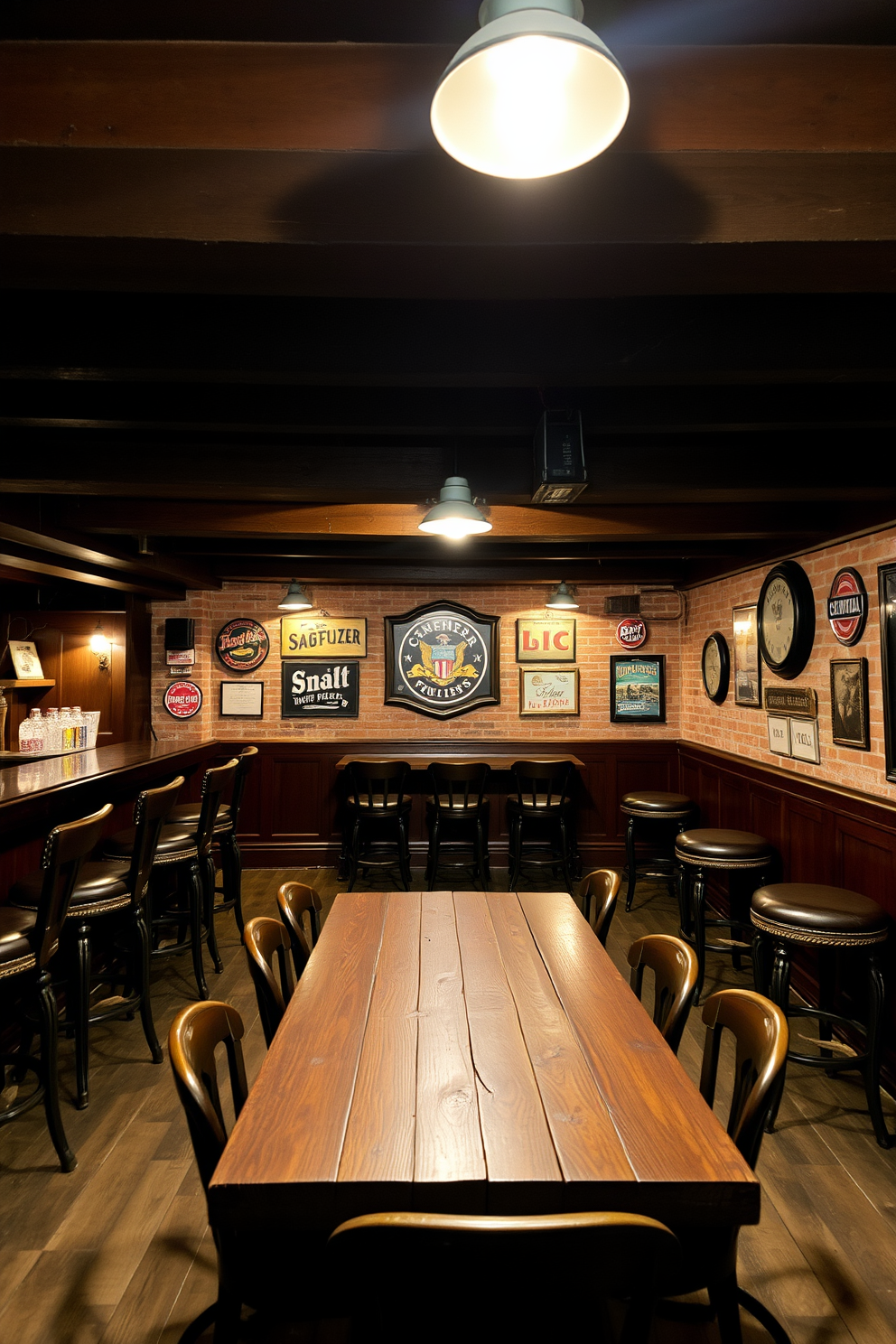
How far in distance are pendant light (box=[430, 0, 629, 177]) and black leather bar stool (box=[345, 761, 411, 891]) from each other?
4422 mm

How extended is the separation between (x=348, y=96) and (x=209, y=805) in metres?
3.16

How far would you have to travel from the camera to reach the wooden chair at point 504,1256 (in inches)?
37.9

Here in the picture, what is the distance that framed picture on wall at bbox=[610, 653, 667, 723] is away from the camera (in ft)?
20.6

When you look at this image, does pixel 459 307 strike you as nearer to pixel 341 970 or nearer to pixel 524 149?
pixel 524 149

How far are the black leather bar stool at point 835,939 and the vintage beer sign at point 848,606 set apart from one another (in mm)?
1246

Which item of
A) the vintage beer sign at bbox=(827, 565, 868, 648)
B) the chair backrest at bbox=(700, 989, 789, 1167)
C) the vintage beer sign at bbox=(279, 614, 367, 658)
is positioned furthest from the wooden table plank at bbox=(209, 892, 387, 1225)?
the vintage beer sign at bbox=(279, 614, 367, 658)

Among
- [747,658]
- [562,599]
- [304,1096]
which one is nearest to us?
[304,1096]

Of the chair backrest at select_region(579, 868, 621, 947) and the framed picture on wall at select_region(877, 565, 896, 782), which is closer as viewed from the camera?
the chair backrest at select_region(579, 868, 621, 947)

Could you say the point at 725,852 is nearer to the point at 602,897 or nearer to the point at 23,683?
the point at 602,897

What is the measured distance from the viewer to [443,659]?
6.30 m

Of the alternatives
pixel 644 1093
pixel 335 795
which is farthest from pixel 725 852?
pixel 335 795

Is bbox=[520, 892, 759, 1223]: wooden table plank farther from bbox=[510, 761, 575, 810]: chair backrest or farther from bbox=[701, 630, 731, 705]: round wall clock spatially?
bbox=[701, 630, 731, 705]: round wall clock

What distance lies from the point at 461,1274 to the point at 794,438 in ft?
10.1

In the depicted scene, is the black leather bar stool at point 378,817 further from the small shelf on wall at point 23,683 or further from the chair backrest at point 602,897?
the chair backrest at point 602,897
